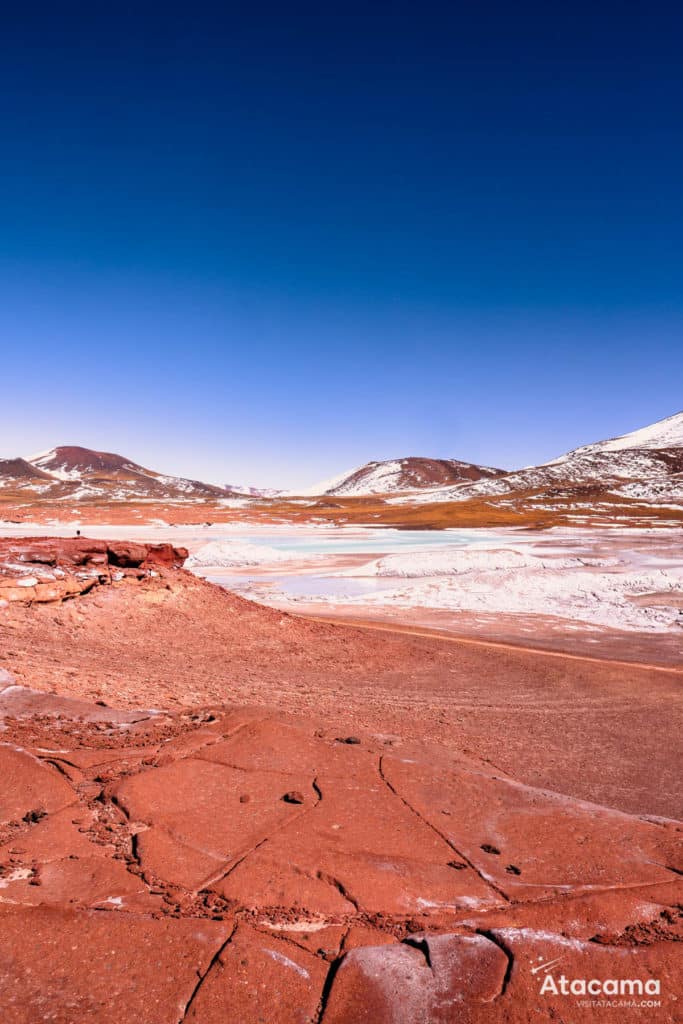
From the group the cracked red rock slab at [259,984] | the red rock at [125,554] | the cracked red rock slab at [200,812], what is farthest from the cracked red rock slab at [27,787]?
the red rock at [125,554]

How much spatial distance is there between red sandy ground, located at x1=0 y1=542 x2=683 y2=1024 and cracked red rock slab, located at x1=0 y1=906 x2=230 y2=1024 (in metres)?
0.01

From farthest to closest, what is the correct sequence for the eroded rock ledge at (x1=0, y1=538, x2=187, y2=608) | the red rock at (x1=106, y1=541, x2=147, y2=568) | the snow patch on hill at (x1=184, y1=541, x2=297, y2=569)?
the snow patch on hill at (x1=184, y1=541, x2=297, y2=569) < the red rock at (x1=106, y1=541, x2=147, y2=568) < the eroded rock ledge at (x1=0, y1=538, x2=187, y2=608)

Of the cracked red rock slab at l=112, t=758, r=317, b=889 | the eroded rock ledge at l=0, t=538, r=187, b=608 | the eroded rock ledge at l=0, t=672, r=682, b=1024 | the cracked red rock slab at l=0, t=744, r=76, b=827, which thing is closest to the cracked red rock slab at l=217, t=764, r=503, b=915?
the eroded rock ledge at l=0, t=672, r=682, b=1024

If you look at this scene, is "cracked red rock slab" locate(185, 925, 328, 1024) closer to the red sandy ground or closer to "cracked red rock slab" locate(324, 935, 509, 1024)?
the red sandy ground

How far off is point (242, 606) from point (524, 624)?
10.4 m

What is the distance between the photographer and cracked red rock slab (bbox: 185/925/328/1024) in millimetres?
3516

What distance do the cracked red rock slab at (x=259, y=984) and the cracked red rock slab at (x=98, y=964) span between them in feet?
0.37

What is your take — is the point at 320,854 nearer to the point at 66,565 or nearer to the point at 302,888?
the point at 302,888

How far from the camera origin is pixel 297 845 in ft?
17.6

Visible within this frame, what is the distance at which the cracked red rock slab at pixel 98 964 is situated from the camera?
3.44 m

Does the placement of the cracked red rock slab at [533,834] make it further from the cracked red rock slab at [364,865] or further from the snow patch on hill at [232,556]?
the snow patch on hill at [232,556]

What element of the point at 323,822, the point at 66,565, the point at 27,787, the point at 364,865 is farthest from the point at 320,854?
the point at 66,565

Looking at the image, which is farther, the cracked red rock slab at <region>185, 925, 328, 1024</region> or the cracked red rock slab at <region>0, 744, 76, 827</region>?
the cracked red rock slab at <region>0, 744, 76, 827</region>

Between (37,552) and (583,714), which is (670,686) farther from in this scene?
(37,552)
